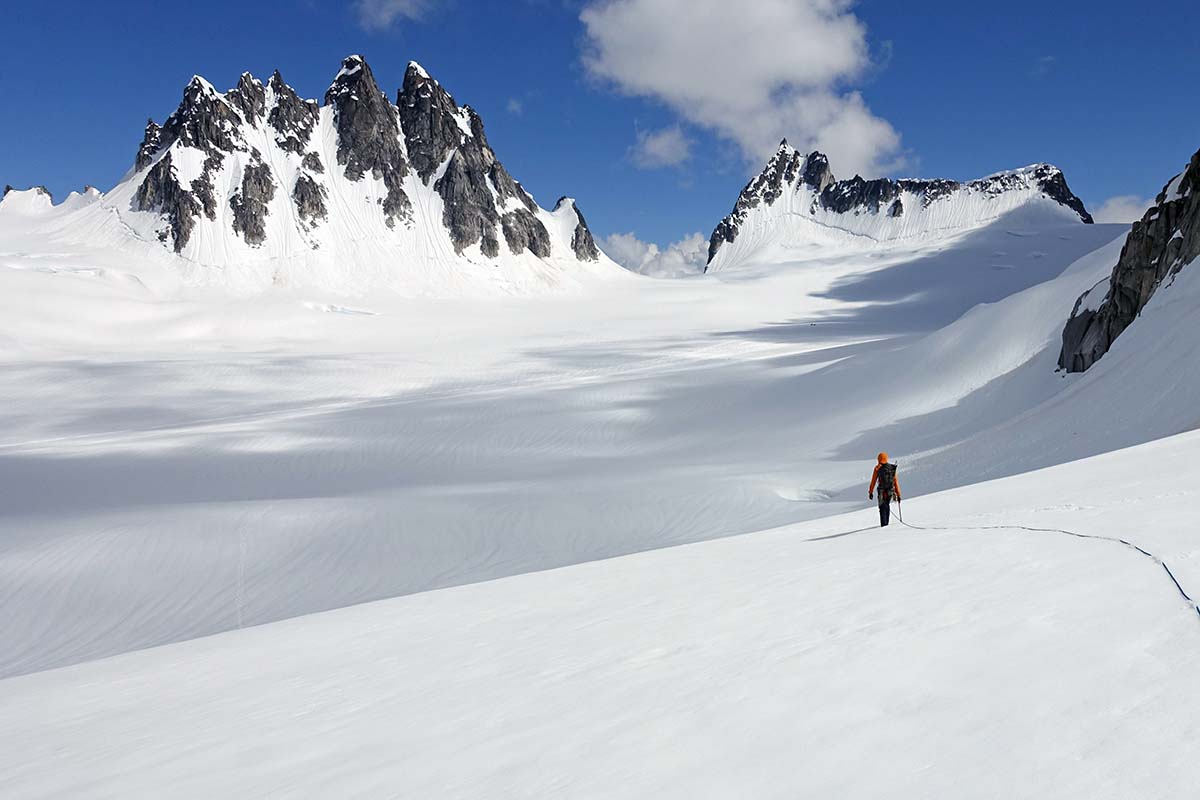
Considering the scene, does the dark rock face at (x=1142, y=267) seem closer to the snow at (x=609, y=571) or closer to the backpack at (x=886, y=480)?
the snow at (x=609, y=571)

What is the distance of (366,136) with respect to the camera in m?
112

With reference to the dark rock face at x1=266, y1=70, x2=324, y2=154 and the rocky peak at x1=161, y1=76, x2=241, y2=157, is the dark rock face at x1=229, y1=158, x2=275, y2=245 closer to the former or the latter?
the rocky peak at x1=161, y1=76, x2=241, y2=157

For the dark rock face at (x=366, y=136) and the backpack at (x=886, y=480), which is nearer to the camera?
the backpack at (x=886, y=480)

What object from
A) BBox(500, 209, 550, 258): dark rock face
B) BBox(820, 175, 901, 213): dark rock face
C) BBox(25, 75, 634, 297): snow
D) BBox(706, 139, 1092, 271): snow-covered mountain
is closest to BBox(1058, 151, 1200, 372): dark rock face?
BBox(25, 75, 634, 297): snow

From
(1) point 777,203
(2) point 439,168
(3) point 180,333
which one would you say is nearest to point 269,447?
(3) point 180,333

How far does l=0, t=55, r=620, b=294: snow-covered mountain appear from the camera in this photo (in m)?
91.3

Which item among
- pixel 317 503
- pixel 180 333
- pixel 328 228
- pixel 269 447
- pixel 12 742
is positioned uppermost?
pixel 328 228

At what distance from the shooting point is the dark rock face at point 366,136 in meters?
111

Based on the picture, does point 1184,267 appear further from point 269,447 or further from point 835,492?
point 269,447

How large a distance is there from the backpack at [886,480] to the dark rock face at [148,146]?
12024 cm

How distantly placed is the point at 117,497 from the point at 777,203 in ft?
597

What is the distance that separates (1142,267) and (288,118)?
111548mm

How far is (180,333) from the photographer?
64.0 meters

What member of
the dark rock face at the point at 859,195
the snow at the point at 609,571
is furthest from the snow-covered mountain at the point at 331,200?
the dark rock face at the point at 859,195
